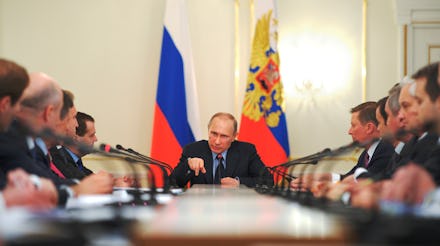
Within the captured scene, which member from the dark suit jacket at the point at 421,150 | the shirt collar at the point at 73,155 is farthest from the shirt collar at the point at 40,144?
the dark suit jacket at the point at 421,150

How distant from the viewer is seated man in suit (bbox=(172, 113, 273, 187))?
5668 mm

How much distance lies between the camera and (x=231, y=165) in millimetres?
5773

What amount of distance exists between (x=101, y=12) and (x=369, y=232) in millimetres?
6639

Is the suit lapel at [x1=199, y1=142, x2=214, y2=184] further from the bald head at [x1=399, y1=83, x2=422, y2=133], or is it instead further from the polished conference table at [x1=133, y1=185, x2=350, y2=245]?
the polished conference table at [x1=133, y1=185, x2=350, y2=245]

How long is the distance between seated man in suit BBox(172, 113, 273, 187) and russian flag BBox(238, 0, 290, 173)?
1.10m

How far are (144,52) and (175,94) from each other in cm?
85

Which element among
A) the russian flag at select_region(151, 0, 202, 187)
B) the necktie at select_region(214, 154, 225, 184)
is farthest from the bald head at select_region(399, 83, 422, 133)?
the russian flag at select_region(151, 0, 202, 187)

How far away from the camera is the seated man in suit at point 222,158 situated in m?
5.67

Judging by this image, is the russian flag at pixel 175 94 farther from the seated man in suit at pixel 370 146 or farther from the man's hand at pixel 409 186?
the man's hand at pixel 409 186

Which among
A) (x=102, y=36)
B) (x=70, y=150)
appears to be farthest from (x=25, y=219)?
(x=102, y=36)

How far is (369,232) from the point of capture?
1.46 meters

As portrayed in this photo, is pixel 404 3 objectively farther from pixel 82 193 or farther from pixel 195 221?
pixel 195 221

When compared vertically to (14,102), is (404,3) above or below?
above

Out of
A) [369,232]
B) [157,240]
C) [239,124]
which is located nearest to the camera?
[157,240]
